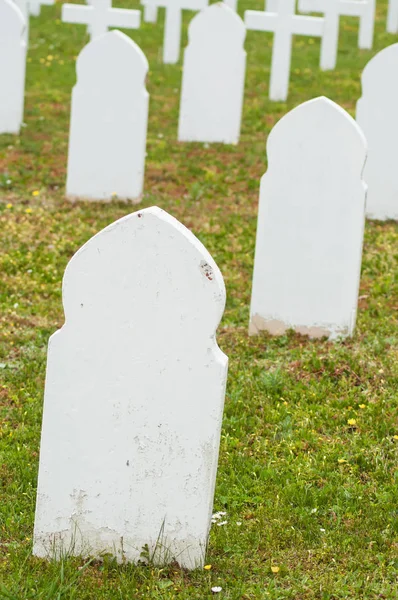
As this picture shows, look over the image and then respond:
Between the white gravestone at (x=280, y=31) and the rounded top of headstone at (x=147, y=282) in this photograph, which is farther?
the white gravestone at (x=280, y=31)

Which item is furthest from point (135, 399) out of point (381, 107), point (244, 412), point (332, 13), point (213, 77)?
point (332, 13)

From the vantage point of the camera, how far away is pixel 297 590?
12.6 feet

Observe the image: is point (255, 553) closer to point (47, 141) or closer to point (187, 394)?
point (187, 394)

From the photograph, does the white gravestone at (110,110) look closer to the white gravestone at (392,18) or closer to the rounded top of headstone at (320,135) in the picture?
the rounded top of headstone at (320,135)

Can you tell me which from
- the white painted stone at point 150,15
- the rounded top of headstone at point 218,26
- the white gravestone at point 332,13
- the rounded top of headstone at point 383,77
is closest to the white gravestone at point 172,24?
the white gravestone at point 332,13

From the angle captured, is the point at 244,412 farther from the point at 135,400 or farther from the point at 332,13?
the point at 332,13

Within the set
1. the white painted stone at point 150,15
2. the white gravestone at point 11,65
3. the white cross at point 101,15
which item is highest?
the white painted stone at point 150,15

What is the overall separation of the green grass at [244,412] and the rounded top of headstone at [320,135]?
104 centimetres

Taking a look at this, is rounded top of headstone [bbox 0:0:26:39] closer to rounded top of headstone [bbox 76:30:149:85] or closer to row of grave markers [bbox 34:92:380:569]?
rounded top of headstone [bbox 76:30:149:85]

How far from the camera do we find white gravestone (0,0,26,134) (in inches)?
392

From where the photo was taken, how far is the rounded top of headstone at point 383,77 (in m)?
8.41

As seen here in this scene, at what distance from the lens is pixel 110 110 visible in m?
8.51

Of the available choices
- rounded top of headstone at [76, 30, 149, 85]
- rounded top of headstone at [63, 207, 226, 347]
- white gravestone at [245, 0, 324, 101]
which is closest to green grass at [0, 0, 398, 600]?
rounded top of headstone at [63, 207, 226, 347]

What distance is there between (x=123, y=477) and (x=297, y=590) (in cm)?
74
